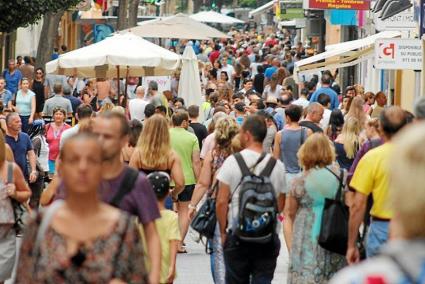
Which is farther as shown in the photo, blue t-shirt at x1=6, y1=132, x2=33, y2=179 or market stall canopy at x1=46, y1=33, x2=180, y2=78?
market stall canopy at x1=46, y1=33, x2=180, y2=78

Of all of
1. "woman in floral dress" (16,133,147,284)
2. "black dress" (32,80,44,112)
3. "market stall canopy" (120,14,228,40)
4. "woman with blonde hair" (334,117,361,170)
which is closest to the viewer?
"woman in floral dress" (16,133,147,284)

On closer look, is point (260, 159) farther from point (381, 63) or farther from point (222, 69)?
point (222, 69)

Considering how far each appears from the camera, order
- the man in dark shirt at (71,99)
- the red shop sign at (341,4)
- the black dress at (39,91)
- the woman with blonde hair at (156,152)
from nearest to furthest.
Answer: the woman with blonde hair at (156,152) < the man in dark shirt at (71,99) < the red shop sign at (341,4) < the black dress at (39,91)

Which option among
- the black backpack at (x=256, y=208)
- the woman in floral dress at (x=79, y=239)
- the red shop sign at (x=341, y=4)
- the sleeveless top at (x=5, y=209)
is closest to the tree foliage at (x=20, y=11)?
the red shop sign at (x=341, y=4)

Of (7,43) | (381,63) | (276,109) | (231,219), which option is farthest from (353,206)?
(7,43)

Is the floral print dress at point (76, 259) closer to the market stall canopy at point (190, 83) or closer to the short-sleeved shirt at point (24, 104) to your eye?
the short-sleeved shirt at point (24, 104)

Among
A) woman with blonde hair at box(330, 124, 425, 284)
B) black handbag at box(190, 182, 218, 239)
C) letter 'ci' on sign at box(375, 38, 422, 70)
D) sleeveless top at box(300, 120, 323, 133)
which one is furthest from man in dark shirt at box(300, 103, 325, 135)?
woman with blonde hair at box(330, 124, 425, 284)

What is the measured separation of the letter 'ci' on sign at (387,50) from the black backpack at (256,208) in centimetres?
895

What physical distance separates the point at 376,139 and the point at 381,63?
7395 millimetres

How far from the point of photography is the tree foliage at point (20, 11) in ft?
97.8

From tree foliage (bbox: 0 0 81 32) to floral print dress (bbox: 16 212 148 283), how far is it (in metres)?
24.1

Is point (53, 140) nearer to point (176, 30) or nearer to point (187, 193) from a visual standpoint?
point (187, 193)

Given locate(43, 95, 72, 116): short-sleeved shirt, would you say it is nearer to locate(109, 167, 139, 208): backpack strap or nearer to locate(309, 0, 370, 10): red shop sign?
locate(309, 0, 370, 10): red shop sign

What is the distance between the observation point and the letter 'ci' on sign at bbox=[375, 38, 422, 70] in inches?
699
